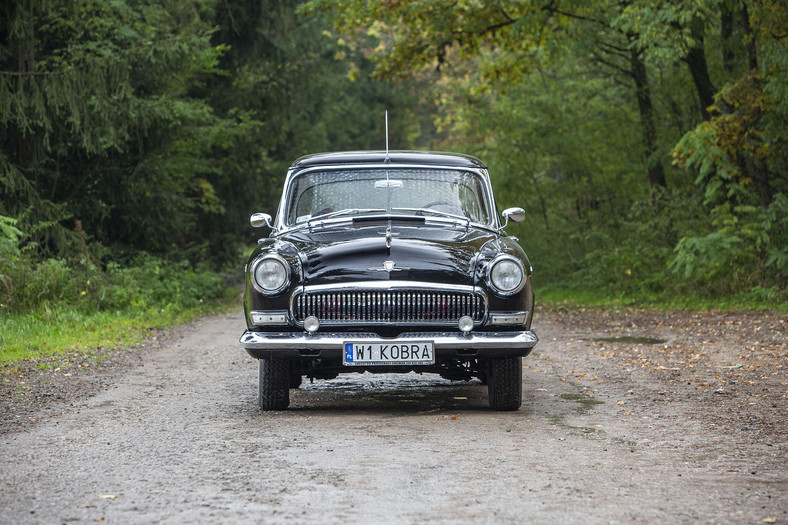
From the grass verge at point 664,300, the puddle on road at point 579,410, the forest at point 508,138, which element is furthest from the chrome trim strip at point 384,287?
the grass verge at point 664,300

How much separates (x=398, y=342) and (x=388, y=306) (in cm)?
26

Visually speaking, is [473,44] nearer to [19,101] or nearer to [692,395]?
[19,101]

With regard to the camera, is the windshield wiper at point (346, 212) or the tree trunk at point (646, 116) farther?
the tree trunk at point (646, 116)

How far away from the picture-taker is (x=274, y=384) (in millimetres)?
7551

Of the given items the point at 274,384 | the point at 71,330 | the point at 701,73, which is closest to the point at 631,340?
the point at 274,384

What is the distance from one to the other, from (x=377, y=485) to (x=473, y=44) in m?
16.0

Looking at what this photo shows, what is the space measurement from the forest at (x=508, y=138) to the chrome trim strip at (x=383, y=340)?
6400 millimetres

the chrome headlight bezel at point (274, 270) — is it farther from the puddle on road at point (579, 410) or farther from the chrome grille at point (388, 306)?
the puddle on road at point (579, 410)

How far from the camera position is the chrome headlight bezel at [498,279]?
724 cm

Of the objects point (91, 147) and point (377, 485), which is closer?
point (377, 485)

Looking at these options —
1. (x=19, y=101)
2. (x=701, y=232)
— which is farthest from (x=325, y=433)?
(x=701, y=232)

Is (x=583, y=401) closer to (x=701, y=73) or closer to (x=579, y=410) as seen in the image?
(x=579, y=410)

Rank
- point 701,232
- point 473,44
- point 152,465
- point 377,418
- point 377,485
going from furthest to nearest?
point 473,44
point 701,232
point 377,418
point 152,465
point 377,485

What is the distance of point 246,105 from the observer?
28.4 metres
